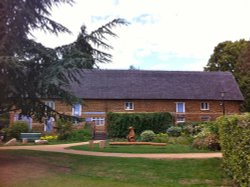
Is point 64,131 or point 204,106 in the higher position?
point 204,106

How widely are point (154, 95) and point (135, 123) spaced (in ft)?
23.2

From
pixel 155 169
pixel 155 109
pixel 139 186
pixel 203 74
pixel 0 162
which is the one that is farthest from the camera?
pixel 203 74

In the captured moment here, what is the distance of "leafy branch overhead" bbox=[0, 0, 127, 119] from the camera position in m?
12.6

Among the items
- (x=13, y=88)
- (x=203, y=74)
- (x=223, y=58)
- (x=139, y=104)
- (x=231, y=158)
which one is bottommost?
(x=231, y=158)

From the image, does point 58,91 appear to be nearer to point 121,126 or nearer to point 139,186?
point 139,186

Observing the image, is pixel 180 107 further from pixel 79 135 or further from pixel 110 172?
pixel 110 172

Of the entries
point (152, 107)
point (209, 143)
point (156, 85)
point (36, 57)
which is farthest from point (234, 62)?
point (36, 57)

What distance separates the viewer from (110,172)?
458 inches

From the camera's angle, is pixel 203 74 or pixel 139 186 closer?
pixel 139 186

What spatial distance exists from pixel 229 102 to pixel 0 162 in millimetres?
36383

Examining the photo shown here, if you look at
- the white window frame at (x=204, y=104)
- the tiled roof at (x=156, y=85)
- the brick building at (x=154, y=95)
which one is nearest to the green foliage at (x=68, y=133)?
the brick building at (x=154, y=95)

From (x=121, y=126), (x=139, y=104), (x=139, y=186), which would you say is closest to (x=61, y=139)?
(x=121, y=126)

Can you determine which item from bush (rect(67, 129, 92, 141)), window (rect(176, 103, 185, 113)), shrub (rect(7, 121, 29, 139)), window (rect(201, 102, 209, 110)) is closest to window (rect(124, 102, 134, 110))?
window (rect(176, 103, 185, 113))

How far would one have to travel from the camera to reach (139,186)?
33.3 ft
